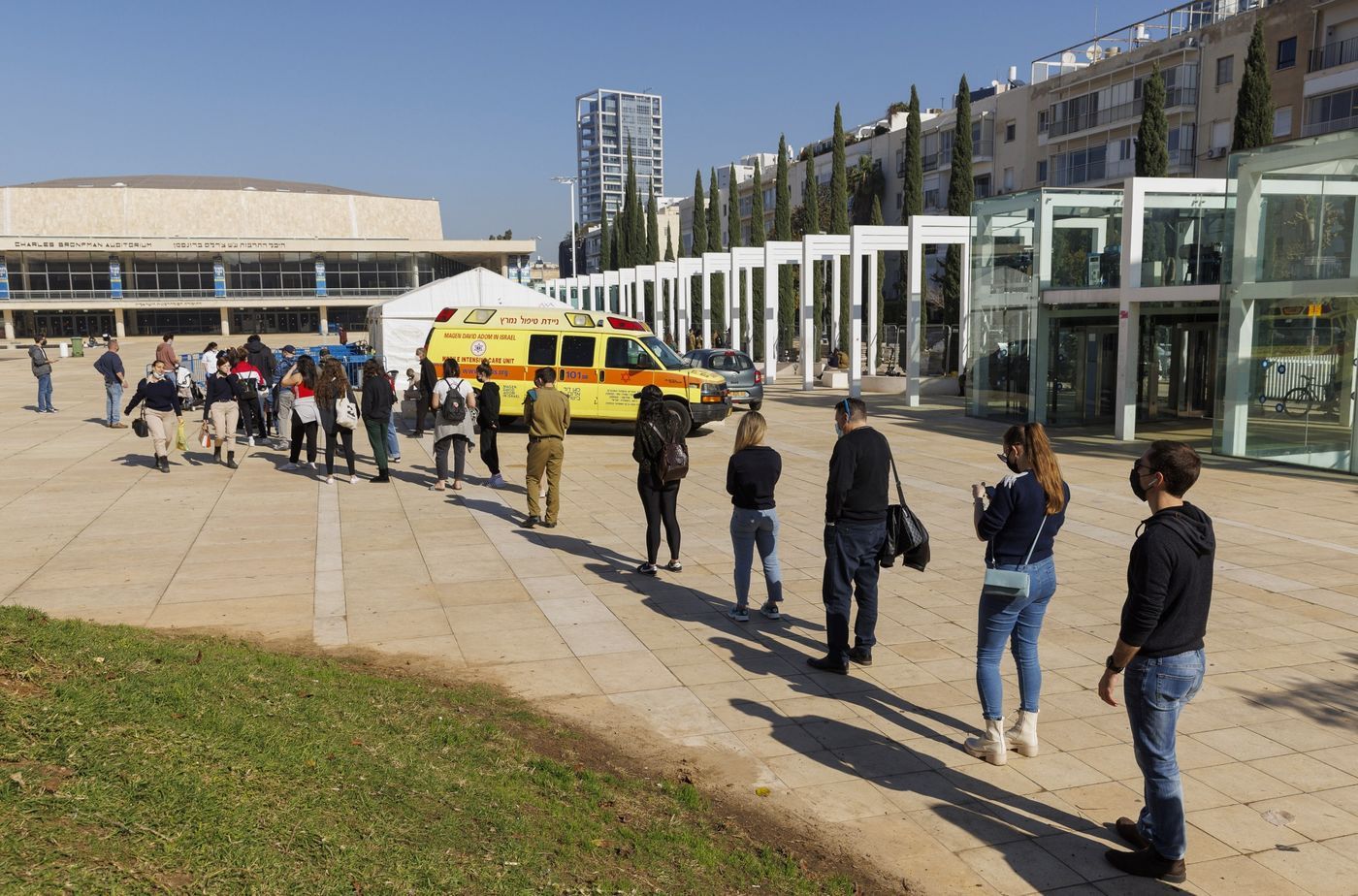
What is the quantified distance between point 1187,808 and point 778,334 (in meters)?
45.3

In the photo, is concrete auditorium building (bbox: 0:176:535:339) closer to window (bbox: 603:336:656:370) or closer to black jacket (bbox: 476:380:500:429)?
window (bbox: 603:336:656:370)

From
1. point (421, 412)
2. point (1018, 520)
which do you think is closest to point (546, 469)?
point (1018, 520)

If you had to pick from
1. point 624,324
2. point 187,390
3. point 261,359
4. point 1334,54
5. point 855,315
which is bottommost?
point 187,390

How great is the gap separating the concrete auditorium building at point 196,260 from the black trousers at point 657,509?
224ft

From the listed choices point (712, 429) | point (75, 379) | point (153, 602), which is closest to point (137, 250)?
point (75, 379)

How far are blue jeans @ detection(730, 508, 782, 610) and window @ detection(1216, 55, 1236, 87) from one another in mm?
41929

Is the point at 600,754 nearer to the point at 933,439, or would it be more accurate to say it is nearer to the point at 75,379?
the point at 933,439

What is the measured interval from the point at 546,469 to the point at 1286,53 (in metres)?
39.5

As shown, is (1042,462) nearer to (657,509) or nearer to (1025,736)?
(1025,736)

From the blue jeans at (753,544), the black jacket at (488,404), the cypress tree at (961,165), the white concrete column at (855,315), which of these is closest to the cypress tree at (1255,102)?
the cypress tree at (961,165)

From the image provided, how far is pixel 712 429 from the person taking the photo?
2084cm

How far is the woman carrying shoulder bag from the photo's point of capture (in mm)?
8484

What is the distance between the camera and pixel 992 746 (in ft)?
17.4

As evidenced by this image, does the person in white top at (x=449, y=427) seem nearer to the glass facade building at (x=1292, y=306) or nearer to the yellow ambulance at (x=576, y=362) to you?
the yellow ambulance at (x=576, y=362)
